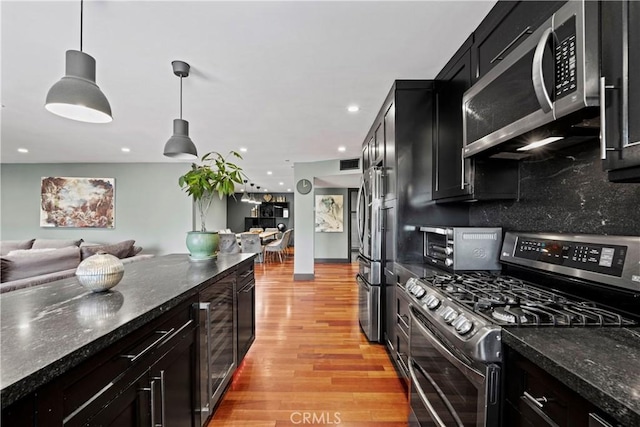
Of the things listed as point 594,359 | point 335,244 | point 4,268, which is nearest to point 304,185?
point 335,244

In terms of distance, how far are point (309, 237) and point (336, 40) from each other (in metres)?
4.39

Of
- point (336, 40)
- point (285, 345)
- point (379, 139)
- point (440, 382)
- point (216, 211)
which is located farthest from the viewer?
point (216, 211)

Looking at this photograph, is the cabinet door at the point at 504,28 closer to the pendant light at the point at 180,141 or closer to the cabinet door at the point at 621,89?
the cabinet door at the point at 621,89

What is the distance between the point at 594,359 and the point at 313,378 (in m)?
1.92

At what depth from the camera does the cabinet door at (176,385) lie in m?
1.09

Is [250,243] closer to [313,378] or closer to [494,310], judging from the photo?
[313,378]

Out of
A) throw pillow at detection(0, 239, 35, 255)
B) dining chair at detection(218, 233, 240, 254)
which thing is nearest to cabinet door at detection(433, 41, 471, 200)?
dining chair at detection(218, 233, 240, 254)

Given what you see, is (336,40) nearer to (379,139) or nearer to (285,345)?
(379,139)

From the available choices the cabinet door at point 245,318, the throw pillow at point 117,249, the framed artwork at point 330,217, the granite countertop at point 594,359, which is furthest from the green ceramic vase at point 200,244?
the framed artwork at point 330,217

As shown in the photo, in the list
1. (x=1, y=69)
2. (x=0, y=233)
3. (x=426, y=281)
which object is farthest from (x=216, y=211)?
(x=426, y=281)

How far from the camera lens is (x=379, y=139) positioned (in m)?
3.02

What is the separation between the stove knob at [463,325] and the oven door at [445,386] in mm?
98

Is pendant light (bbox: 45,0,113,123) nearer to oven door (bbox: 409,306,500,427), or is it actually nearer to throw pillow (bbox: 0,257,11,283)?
oven door (bbox: 409,306,500,427)

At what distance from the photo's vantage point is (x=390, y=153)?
256cm
